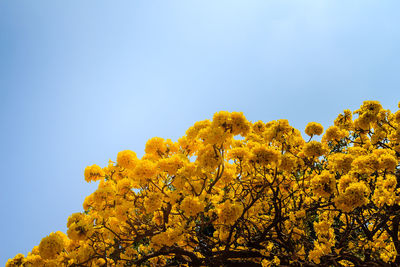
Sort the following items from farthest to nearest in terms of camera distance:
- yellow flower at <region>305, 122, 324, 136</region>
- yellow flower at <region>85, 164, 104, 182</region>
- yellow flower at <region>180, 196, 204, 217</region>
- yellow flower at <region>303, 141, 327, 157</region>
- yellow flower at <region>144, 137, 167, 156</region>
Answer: yellow flower at <region>85, 164, 104, 182</region>
yellow flower at <region>305, 122, 324, 136</region>
yellow flower at <region>144, 137, 167, 156</region>
yellow flower at <region>303, 141, 327, 157</region>
yellow flower at <region>180, 196, 204, 217</region>

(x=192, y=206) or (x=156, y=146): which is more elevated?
(x=156, y=146)

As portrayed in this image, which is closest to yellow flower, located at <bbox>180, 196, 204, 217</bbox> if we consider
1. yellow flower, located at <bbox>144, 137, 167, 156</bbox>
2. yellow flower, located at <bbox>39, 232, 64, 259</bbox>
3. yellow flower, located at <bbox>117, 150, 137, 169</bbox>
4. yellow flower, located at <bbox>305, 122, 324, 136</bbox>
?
yellow flower, located at <bbox>144, 137, 167, 156</bbox>

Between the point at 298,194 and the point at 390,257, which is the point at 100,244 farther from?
the point at 390,257

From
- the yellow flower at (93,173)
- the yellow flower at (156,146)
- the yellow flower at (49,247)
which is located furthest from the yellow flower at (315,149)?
the yellow flower at (49,247)

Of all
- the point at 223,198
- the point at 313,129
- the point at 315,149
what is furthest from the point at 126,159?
the point at 313,129

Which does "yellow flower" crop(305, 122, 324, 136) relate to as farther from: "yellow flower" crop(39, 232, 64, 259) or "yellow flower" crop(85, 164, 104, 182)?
"yellow flower" crop(39, 232, 64, 259)

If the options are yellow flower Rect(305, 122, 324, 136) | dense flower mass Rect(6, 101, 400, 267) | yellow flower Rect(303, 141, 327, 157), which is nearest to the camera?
dense flower mass Rect(6, 101, 400, 267)

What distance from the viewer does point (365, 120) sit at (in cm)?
573

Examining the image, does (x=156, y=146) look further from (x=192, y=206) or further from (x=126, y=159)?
(x=192, y=206)

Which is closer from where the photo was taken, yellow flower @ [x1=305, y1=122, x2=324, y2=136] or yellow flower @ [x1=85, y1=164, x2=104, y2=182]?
yellow flower @ [x1=305, y1=122, x2=324, y2=136]

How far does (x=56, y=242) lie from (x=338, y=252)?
17.2ft

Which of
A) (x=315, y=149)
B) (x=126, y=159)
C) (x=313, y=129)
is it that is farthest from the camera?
(x=313, y=129)

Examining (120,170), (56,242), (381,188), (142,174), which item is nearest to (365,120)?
(381,188)

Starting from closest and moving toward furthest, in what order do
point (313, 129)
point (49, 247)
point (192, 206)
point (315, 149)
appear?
point (192, 206) < point (49, 247) < point (315, 149) < point (313, 129)
